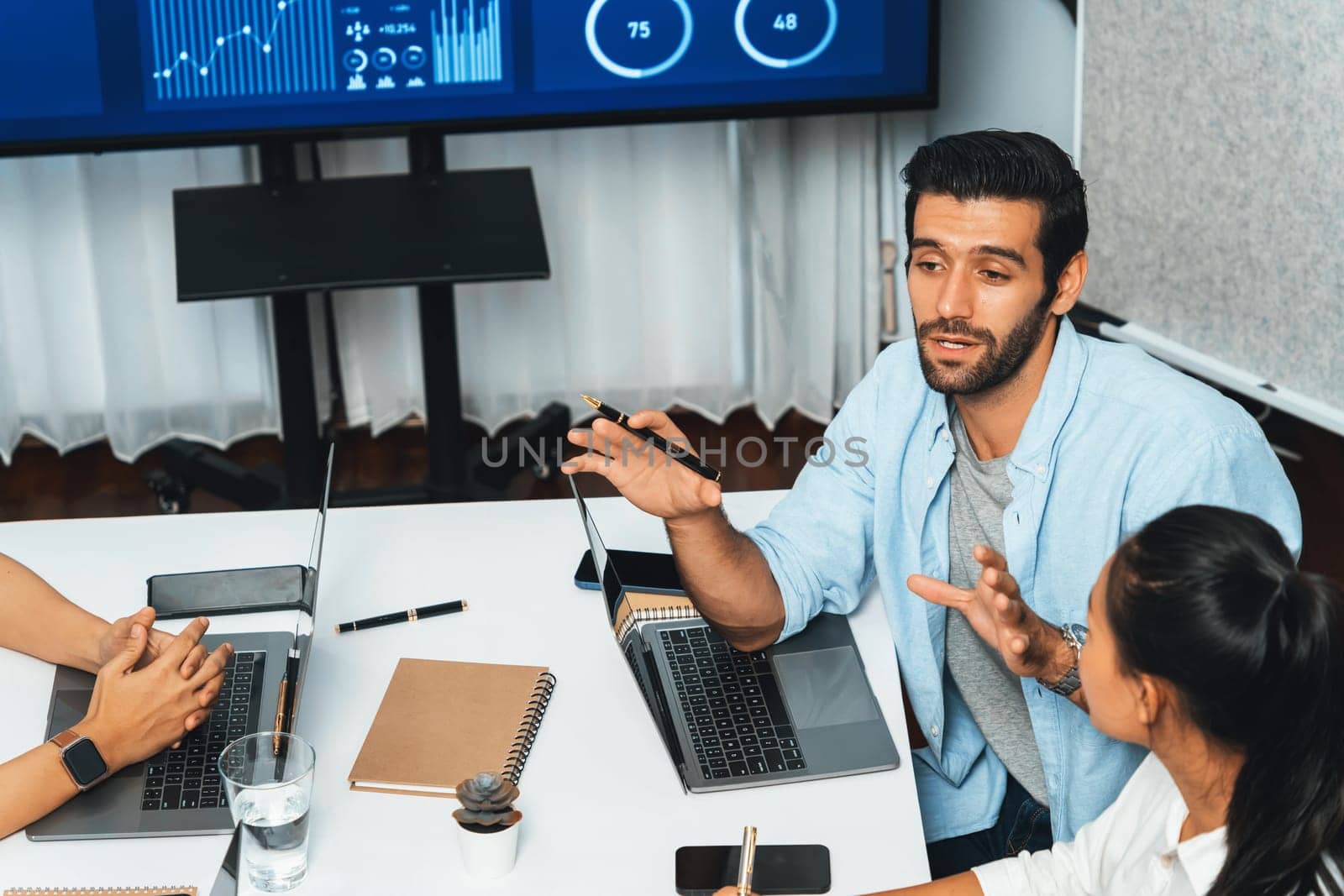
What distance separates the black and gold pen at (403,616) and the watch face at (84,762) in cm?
34

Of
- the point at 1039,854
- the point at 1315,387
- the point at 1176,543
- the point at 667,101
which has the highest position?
the point at 667,101

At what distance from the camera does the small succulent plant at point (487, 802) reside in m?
1.25

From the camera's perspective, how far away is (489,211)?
2871 mm

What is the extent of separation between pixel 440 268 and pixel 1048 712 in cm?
158

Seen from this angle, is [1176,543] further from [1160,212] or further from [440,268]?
[440,268]

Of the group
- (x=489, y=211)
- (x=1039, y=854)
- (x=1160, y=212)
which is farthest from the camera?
(x=489, y=211)

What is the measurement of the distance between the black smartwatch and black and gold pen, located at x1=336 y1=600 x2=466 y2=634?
345 mm

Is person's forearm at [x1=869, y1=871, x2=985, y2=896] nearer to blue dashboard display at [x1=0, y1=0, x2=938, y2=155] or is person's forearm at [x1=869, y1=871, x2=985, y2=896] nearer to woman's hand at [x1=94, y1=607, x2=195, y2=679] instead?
woman's hand at [x1=94, y1=607, x2=195, y2=679]

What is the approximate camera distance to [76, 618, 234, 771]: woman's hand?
1360 mm

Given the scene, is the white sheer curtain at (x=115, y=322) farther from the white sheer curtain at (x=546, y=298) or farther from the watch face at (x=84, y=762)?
the watch face at (x=84, y=762)

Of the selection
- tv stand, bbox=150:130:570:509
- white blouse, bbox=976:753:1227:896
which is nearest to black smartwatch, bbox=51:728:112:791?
white blouse, bbox=976:753:1227:896

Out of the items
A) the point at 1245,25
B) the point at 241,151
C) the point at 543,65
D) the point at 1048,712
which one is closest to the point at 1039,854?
the point at 1048,712

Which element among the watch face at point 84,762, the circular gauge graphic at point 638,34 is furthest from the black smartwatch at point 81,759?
the circular gauge graphic at point 638,34

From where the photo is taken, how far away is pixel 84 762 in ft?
4.35
